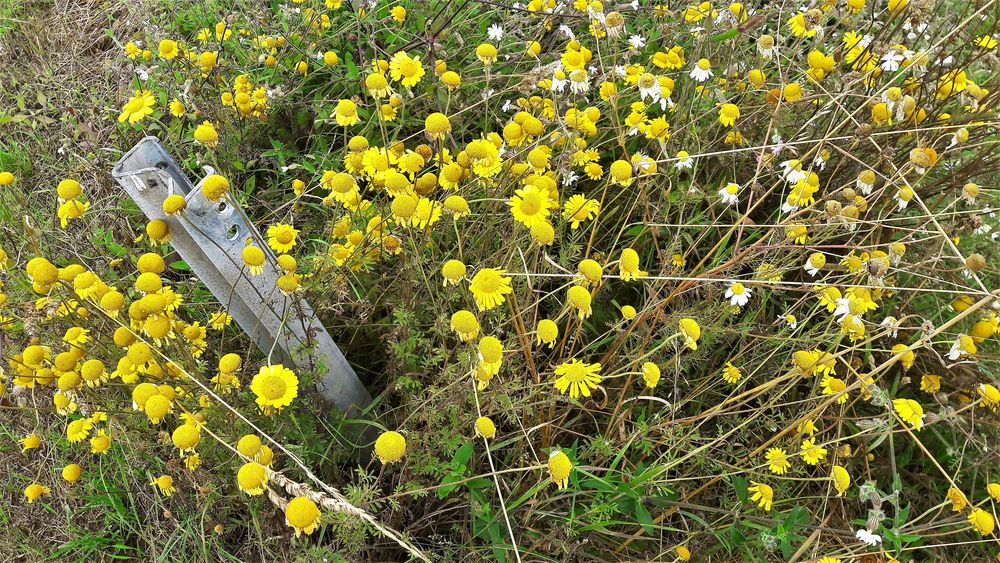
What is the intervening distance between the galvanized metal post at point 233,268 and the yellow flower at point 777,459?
48.7 inches

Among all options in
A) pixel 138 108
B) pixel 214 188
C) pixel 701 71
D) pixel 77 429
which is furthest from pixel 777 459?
pixel 138 108

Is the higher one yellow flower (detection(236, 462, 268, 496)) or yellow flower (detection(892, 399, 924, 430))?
yellow flower (detection(236, 462, 268, 496))

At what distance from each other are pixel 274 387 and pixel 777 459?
135cm

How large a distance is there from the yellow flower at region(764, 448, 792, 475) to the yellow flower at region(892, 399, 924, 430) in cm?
35

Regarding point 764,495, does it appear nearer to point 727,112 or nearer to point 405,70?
point 727,112

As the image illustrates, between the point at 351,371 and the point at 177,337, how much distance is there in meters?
0.51

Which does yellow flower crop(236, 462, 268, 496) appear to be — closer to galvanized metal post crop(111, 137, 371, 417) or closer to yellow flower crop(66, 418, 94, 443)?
galvanized metal post crop(111, 137, 371, 417)

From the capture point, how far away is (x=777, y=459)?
A: 1.77 meters

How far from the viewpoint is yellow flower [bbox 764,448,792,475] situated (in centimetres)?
179

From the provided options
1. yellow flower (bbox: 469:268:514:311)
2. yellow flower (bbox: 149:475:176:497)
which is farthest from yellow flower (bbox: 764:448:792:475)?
yellow flower (bbox: 149:475:176:497)

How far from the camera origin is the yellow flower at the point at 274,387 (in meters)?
1.36

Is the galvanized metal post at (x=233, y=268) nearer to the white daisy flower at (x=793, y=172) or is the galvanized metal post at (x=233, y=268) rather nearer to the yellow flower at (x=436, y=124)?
the yellow flower at (x=436, y=124)

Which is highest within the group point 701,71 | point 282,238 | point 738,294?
point 282,238

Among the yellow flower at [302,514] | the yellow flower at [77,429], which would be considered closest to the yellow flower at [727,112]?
the yellow flower at [302,514]
